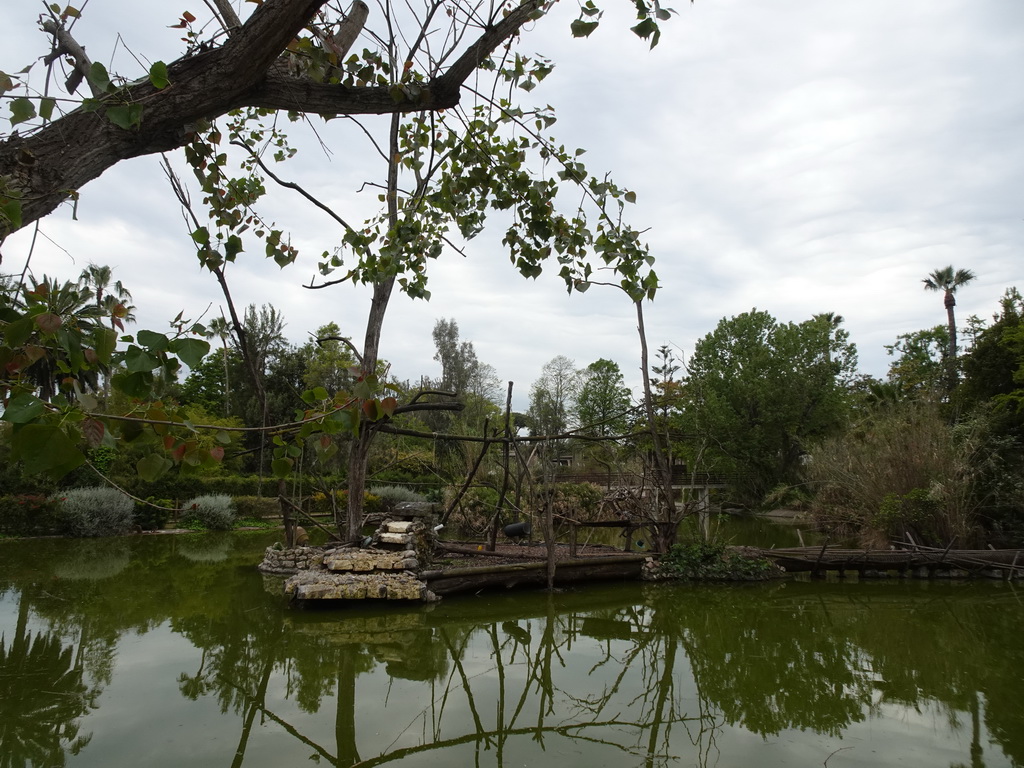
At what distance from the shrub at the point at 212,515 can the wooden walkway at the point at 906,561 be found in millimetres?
14147

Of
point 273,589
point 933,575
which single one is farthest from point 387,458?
point 933,575

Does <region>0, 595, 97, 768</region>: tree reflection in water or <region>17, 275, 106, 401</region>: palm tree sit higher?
<region>17, 275, 106, 401</region>: palm tree

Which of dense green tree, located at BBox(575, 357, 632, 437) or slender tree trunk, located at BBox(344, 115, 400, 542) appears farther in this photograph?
dense green tree, located at BBox(575, 357, 632, 437)

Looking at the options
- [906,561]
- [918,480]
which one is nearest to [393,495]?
[906,561]

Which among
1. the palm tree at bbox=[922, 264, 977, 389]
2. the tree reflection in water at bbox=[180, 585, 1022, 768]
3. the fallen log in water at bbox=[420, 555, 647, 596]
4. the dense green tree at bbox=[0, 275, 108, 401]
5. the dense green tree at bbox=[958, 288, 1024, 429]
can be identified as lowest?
the tree reflection in water at bbox=[180, 585, 1022, 768]

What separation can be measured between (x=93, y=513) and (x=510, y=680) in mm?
Answer: 14834

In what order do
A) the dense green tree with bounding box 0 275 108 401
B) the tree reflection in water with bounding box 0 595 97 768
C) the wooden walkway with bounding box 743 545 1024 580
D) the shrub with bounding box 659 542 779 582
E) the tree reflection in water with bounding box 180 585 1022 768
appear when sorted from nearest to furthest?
the dense green tree with bounding box 0 275 108 401 < the tree reflection in water with bounding box 0 595 97 768 < the tree reflection in water with bounding box 180 585 1022 768 < the shrub with bounding box 659 542 779 582 < the wooden walkway with bounding box 743 545 1024 580

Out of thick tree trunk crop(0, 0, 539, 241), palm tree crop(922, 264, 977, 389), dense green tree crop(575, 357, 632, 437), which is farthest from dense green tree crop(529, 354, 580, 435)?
thick tree trunk crop(0, 0, 539, 241)

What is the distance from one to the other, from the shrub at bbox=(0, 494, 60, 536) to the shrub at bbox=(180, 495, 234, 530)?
303cm

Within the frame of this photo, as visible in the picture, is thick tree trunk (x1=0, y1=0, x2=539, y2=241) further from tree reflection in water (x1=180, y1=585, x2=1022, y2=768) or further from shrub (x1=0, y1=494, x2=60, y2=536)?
shrub (x1=0, y1=494, x2=60, y2=536)

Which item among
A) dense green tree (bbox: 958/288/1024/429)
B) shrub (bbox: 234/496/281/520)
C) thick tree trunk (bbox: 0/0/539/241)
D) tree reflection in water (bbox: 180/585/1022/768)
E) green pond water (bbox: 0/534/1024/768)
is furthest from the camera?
shrub (bbox: 234/496/281/520)

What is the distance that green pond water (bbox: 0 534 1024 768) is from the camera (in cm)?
409

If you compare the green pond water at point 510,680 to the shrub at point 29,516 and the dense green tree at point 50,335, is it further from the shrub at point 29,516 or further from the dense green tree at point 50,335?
the shrub at point 29,516

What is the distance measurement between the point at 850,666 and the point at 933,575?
641cm
